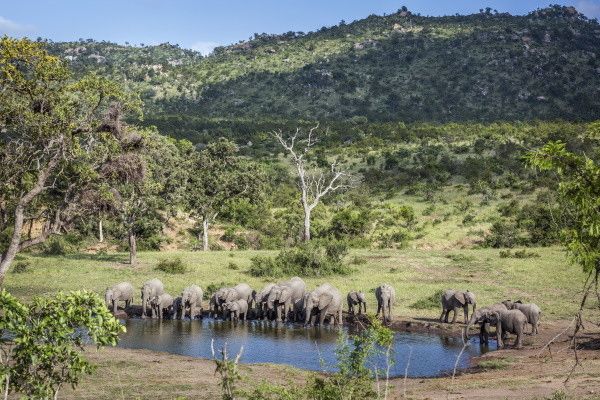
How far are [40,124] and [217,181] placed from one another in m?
29.7

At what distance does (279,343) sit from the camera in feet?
88.9

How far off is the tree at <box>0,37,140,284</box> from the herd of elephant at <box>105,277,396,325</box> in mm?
8714

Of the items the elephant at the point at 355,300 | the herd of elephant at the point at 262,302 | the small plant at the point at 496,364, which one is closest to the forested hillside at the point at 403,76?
the herd of elephant at the point at 262,302

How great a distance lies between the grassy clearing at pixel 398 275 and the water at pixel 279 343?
509 centimetres

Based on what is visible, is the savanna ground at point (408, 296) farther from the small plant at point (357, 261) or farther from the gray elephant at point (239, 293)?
the gray elephant at point (239, 293)

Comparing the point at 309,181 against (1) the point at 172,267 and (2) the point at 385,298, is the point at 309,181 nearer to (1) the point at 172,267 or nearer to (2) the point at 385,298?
(1) the point at 172,267

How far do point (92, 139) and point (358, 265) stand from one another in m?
21.9

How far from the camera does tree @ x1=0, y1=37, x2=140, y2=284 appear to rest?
22797mm

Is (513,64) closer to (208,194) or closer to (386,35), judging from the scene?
(386,35)

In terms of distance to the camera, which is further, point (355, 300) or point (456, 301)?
point (355, 300)

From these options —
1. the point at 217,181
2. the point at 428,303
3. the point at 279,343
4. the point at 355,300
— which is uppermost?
the point at 217,181

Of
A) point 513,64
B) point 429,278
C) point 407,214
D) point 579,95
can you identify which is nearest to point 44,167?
point 429,278

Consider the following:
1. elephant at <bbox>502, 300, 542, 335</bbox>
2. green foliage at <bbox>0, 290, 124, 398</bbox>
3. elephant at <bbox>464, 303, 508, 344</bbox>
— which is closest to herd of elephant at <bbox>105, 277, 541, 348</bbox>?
elephant at <bbox>502, 300, 542, 335</bbox>

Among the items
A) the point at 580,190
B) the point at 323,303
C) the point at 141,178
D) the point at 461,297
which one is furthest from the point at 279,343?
the point at 580,190
